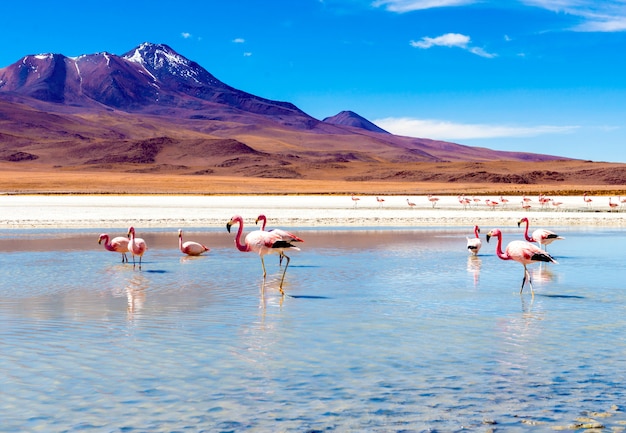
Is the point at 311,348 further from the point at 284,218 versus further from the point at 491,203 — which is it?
the point at 491,203

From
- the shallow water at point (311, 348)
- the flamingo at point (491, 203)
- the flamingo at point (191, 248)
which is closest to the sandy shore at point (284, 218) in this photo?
the flamingo at point (491, 203)

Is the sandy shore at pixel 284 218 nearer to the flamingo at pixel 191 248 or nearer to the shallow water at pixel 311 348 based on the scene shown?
the flamingo at pixel 191 248

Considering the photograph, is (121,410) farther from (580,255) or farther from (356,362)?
(580,255)

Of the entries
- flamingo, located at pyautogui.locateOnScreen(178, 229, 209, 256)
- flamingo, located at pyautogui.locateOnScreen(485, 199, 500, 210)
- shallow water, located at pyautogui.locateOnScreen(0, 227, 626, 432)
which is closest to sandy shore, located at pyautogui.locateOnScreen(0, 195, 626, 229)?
flamingo, located at pyautogui.locateOnScreen(485, 199, 500, 210)

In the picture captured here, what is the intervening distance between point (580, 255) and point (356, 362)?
12141 mm

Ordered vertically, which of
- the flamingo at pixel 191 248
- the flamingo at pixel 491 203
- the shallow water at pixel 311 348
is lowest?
the shallow water at pixel 311 348

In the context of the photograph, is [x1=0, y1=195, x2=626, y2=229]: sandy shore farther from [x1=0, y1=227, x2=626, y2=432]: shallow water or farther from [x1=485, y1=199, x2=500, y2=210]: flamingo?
[x1=0, y1=227, x2=626, y2=432]: shallow water

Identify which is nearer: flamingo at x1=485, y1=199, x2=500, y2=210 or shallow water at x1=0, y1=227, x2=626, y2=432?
shallow water at x1=0, y1=227, x2=626, y2=432

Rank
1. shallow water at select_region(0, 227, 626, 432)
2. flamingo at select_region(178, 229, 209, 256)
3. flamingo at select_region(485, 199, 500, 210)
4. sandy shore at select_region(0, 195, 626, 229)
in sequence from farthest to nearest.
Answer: flamingo at select_region(485, 199, 500, 210), sandy shore at select_region(0, 195, 626, 229), flamingo at select_region(178, 229, 209, 256), shallow water at select_region(0, 227, 626, 432)

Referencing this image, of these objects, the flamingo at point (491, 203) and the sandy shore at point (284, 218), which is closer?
the sandy shore at point (284, 218)

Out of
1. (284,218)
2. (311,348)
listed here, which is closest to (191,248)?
(311,348)

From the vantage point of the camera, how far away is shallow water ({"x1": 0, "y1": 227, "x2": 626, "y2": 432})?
20.7 feet

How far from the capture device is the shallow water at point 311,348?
6305 millimetres

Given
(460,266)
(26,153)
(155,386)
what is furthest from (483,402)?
(26,153)
